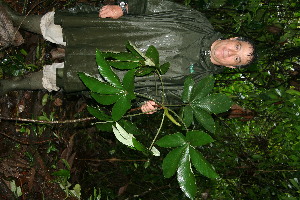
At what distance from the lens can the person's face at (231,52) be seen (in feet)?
8.16

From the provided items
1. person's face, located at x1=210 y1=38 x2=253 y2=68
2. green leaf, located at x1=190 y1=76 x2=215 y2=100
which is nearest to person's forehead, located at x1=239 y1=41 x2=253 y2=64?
person's face, located at x1=210 y1=38 x2=253 y2=68

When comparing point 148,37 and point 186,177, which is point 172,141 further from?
point 148,37

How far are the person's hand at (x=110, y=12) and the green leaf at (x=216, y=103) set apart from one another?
1.12m

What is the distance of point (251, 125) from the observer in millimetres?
5848

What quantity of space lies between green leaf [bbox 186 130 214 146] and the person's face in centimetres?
103

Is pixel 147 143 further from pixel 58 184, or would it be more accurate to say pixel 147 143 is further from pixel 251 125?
pixel 251 125

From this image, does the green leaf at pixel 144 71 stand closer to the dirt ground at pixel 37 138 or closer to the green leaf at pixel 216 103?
the green leaf at pixel 216 103

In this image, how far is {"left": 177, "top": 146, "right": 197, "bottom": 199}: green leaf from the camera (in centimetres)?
168

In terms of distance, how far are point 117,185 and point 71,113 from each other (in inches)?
52.3

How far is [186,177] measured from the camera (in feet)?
5.53

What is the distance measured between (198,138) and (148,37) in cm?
115

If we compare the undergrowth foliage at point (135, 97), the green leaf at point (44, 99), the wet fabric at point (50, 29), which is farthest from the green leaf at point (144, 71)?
the green leaf at point (44, 99)

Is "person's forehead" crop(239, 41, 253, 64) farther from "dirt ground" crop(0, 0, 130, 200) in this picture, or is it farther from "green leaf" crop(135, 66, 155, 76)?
"dirt ground" crop(0, 0, 130, 200)

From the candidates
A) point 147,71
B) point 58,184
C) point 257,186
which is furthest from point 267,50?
point 58,184
